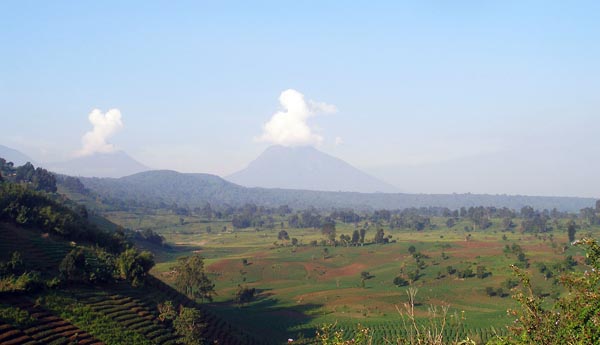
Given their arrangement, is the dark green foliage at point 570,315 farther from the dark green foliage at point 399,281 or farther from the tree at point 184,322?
the dark green foliage at point 399,281

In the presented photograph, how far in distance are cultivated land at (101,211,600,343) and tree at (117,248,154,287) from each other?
10808 millimetres

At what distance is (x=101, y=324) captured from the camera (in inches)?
1172

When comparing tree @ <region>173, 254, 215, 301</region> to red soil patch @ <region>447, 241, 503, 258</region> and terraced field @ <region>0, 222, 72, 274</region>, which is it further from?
red soil patch @ <region>447, 241, 503, 258</region>

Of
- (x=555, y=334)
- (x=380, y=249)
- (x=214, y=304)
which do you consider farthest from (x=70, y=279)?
(x=380, y=249)

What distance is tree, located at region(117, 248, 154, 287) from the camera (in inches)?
1510

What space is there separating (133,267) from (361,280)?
4279 cm

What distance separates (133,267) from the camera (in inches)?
1532

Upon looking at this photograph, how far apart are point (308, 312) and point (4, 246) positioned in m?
30.7

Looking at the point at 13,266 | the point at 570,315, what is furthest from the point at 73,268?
the point at 570,315

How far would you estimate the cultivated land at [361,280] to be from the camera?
49.1 meters

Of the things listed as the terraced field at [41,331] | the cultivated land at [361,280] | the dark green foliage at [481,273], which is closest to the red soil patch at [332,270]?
the cultivated land at [361,280]

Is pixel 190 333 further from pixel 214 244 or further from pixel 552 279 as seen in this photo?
pixel 214 244

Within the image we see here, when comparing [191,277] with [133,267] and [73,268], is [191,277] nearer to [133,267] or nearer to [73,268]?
[133,267]

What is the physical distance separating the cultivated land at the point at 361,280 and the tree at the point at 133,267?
10.8 metres
